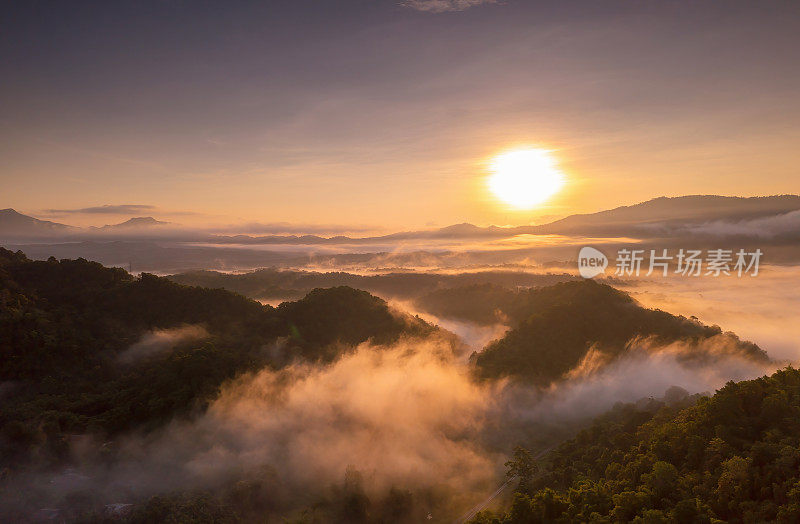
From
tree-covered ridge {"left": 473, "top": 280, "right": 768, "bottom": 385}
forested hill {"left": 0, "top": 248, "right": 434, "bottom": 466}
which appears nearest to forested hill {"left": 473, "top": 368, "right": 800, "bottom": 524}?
tree-covered ridge {"left": 473, "top": 280, "right": 768, "bottom": 385}

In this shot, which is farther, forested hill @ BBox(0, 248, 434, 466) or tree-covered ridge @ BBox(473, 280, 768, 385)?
tree-covered ridge @ BBox(473, 280, 768, 385)

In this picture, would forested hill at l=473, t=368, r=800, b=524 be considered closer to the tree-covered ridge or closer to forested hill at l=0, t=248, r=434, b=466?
the tree-covered ridge

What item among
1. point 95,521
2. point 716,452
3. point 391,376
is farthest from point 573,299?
point 95,521

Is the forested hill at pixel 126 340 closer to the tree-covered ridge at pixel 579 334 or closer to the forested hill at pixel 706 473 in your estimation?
the tree-covered ridge at pixel 579 334

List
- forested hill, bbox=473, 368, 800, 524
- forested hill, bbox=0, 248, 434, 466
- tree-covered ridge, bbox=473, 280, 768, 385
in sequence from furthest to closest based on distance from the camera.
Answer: tree-covered ridge, bbox=473, 280, 768, 385
forested hill, bbox=0, 248, 434, 466
forested hill, bbox=473, 368, 800, 524

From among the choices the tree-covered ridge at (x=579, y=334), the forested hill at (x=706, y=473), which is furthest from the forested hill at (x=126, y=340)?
the forested hill at (x=706, y=473)

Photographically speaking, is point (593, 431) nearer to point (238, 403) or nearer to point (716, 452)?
point (716, 452)
